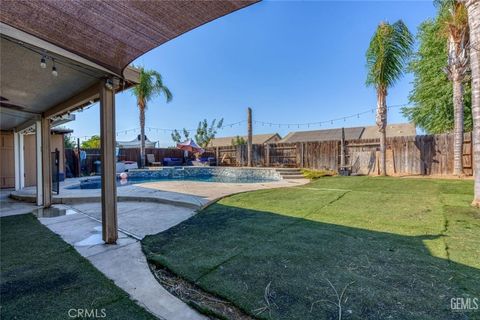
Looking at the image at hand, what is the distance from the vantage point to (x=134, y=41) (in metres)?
2.30

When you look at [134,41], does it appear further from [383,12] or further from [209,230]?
[383,12]

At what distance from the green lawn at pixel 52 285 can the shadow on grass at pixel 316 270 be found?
62 cm

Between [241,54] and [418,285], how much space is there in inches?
473

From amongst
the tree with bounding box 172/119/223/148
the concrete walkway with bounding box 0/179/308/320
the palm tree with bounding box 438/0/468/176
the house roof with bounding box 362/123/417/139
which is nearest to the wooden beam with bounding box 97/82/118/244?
the concrete walkway with bounding box 0/179/308/320

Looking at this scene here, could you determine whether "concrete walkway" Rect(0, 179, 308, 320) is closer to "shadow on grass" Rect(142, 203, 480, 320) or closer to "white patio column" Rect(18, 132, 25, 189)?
"shadow on grass" Rect(142, 203, 480, 320)

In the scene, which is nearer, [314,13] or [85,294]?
[85,294]

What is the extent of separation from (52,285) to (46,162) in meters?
4.66

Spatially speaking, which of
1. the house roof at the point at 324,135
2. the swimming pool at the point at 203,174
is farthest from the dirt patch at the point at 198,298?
the house roof at the point at 324,135

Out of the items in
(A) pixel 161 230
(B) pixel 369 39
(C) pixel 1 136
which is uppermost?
(B) pixel 369 39

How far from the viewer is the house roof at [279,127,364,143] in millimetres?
26328

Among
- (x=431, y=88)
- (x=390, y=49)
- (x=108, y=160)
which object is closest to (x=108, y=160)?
(x=108, y=160)

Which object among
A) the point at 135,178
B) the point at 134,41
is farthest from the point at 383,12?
the point at 135,178

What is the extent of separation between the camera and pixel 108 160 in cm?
326

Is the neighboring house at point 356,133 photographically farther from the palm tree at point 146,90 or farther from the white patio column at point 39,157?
the white patio column at point 39,157
